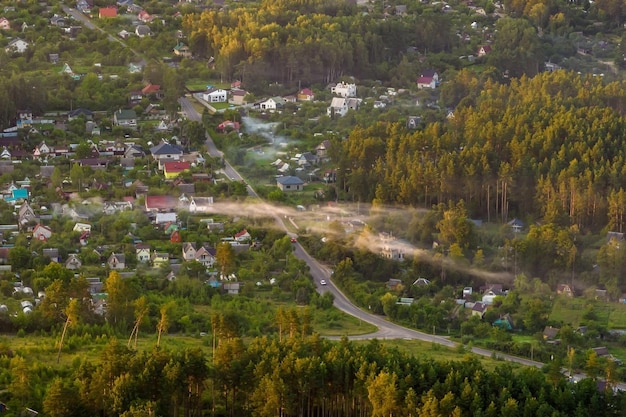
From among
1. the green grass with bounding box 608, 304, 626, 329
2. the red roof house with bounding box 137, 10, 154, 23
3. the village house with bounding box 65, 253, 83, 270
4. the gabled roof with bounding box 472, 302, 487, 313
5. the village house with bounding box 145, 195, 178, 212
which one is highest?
the red roof house with bounding box 137, 10, 154, 23

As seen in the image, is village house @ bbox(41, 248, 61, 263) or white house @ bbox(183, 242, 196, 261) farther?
white house @ bbox(183, 242, 196, 261)

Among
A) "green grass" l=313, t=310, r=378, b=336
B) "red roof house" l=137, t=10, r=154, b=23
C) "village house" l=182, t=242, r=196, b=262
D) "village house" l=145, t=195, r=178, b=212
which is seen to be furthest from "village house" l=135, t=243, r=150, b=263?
"red roof house" l=137, t=10, r=154, b=23

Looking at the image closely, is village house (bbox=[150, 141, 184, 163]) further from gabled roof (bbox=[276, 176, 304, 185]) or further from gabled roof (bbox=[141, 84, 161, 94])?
gabled roof (bbox=[141, 84, 161, 94])

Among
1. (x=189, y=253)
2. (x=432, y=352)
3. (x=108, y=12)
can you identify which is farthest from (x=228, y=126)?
(x=432, y=352)

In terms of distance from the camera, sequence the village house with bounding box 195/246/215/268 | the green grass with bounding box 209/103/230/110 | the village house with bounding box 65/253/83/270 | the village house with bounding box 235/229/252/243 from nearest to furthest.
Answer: the village house with bounding box 65/253/83/270 → the village house with bounding box 195/246/215/268 → the village house with bounding box 235/229/252/243 → the green grass with bounding box 209/103/230/110

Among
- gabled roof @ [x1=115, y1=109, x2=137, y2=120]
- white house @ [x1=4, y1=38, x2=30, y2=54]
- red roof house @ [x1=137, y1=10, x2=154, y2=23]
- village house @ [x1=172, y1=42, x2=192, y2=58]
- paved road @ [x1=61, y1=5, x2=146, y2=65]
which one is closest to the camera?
gabled roof @ [x1=115, y1=109, x2=137, y2=120]

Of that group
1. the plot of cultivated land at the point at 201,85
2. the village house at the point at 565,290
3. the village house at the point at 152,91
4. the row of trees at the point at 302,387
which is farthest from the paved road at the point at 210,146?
the row of trees at the point at 302,387

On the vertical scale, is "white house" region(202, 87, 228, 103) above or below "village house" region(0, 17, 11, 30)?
below

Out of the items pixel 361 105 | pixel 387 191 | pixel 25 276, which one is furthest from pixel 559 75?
pixel 25 276

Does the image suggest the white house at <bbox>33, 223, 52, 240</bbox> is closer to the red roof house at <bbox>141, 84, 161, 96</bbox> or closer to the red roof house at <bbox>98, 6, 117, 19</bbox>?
the red roof house at <bbox>141, 84, 161, 96</bbox>
